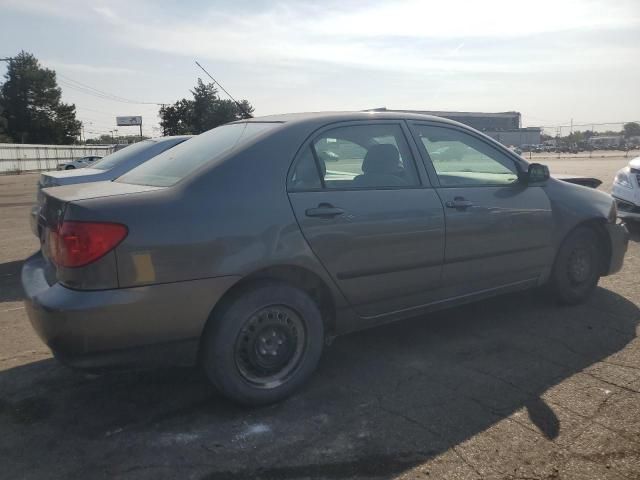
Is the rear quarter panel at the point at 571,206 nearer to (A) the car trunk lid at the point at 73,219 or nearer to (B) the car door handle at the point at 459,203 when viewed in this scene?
(B) the car door handle at the point at 459,203

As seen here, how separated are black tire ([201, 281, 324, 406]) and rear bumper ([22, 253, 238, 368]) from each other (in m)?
0.12

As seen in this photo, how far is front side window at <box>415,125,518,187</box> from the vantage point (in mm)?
3941

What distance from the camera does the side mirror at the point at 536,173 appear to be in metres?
4.32

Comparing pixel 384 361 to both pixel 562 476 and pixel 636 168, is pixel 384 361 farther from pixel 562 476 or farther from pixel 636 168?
pixel 636 168

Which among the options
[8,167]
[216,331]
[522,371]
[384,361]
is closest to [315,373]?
[384,361]

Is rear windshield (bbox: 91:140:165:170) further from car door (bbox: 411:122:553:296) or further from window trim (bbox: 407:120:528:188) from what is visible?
car door (bbox: 411:122:553:296)

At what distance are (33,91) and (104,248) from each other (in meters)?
81.8

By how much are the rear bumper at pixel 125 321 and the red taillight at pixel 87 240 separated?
0.16 metres

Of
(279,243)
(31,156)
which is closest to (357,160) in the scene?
(279,243)

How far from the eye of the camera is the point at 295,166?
326 cm

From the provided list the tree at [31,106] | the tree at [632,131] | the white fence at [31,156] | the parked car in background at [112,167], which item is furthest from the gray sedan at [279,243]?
the tree at [632,131]

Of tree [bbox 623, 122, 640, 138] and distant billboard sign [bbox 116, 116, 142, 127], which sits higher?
distant billboard sign [bbox 116, 116, 142, 127]

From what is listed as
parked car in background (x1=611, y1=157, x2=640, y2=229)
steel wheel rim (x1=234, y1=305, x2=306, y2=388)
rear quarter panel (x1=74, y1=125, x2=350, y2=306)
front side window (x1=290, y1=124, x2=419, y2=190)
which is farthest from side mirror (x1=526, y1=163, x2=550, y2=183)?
parked car in background (x1=611, y1=157, x2=640, y2=229)

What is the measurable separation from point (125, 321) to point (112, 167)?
16.6 feet
